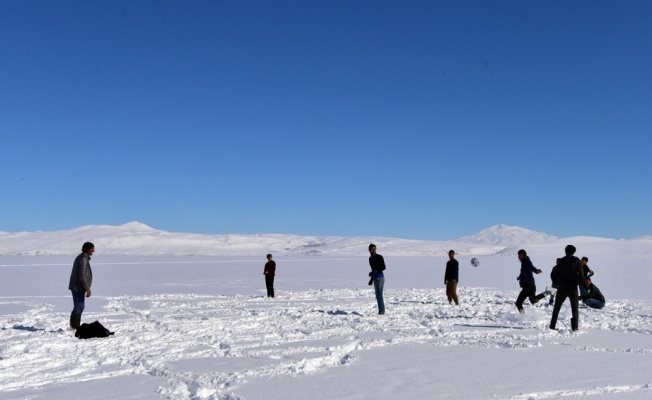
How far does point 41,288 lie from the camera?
75.0ft

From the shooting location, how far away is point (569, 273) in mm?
10766

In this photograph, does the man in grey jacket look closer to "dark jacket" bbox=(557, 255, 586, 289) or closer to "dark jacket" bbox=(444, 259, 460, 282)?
"dark jacket" bbox=(557, 255, 586, 289)

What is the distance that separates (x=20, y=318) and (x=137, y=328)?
3987mm

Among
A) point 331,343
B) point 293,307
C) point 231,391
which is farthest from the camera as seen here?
point 293,307

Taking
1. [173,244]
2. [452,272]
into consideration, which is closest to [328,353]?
[452,272]

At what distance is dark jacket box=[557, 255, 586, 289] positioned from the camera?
10.7m

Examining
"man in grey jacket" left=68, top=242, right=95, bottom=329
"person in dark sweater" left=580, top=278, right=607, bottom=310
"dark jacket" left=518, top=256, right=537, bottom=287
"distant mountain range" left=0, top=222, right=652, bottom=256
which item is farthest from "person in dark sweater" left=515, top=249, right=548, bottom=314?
"distant mountain range" left=0, top=222, right=652, bottom=256

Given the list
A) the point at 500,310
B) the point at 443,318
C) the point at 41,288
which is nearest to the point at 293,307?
the point at 443,318

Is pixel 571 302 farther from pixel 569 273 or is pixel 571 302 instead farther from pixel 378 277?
pixel 378 277

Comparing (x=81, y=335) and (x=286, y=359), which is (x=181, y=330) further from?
(x=286, y=359)

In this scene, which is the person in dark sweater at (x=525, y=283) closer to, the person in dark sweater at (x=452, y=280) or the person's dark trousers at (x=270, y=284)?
the person in dark sweater at (x=452, y=280)

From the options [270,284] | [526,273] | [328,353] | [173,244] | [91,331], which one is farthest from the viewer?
[173,244]

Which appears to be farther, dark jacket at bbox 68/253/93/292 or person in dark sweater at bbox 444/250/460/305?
person in dark sweater at bbox 444/250/460/305

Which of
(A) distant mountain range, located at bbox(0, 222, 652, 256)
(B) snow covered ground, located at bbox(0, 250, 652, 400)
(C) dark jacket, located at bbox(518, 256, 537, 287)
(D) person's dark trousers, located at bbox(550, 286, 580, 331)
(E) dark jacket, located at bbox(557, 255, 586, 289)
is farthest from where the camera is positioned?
(A) distant mountain range, located at bbox(0, 222, 652, 256)
